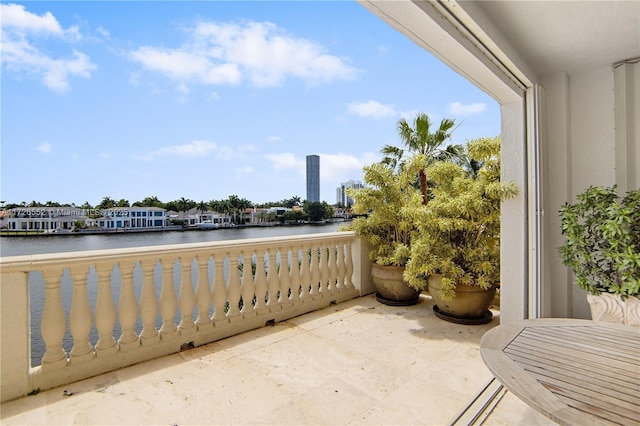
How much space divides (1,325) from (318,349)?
7.02 feet

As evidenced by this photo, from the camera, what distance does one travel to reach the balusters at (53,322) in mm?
2078

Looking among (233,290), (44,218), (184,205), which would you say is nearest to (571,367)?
(233,290)

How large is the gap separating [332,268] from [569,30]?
3167mm

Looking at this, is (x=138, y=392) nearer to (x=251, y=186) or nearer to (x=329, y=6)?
(x=329, y=6)

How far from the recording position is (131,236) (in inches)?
277

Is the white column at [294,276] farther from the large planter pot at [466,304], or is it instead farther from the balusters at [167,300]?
the large planter pot at [466,304]

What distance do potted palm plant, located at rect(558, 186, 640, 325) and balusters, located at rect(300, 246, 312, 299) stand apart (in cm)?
246

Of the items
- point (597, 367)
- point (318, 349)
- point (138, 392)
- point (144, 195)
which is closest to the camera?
point (597, 367)

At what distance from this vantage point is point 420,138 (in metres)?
8.23

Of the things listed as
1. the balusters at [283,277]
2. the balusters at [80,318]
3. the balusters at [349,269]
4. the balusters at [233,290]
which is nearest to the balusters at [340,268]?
the balusters at [349,269]

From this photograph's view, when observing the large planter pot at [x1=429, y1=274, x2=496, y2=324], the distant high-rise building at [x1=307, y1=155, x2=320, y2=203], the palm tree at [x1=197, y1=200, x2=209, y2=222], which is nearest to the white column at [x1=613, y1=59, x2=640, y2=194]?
the large planter pot at [x1=429, y1=274, x2=496, y2=324]

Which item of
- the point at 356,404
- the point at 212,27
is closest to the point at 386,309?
the point at 356,404

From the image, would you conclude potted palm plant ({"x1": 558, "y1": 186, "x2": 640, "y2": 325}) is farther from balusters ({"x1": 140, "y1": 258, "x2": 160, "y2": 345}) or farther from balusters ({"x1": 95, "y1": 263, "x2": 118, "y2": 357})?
balusters ({"x1": 95, "y1": 263, "x2": 118, "y2": 357})

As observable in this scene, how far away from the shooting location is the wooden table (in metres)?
0.92
